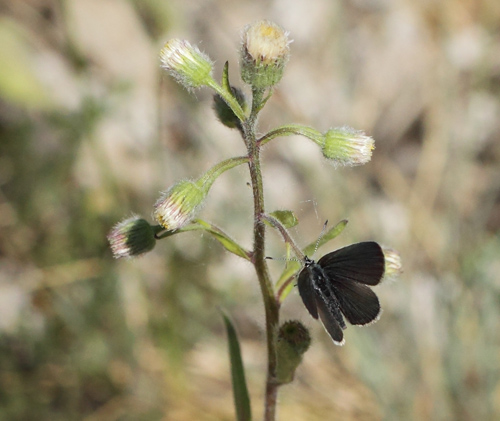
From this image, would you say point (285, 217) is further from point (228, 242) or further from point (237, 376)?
point (237, 376)

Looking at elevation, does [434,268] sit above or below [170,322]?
above

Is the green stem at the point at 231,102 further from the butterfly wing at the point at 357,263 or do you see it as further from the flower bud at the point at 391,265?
the flower bud at the point at 391,265

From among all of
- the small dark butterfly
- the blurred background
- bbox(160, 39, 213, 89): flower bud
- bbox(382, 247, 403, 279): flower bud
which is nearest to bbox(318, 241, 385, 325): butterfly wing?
the small dark butterfly

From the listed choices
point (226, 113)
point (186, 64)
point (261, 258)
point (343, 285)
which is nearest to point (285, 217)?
point (261, 258)

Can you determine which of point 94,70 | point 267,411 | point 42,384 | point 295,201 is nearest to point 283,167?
point 295,201

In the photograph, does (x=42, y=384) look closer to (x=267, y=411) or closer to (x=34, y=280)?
(x=34, y=280)

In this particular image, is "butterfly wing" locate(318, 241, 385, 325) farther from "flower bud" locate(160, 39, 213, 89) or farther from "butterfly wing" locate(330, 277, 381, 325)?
"flower bud" locate(160, 39, 213, 89)
